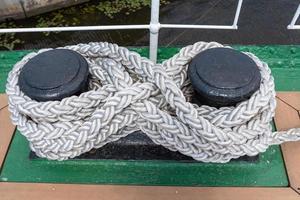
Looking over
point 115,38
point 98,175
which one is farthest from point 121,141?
point 115,38

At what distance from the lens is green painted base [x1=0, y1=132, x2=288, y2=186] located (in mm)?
1148

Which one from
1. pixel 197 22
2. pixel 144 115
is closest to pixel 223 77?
pixel 144 115

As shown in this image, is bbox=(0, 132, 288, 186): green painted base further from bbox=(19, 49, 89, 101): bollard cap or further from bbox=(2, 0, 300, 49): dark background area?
bbox=(2, 0, 300, 49): dark background area

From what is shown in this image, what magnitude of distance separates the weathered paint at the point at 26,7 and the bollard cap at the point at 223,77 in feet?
9.75

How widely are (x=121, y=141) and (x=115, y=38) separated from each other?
7.80ft

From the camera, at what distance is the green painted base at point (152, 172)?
3.77ft

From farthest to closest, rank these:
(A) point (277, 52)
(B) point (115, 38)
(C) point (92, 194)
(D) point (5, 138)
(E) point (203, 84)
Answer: (B) point (115, 38) < (A) point (277, 52) < (D) point (5, 138) < (C) point (92, 194) < (E) point (203, 84)

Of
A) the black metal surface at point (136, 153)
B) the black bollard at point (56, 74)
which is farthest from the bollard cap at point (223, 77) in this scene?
the black metal surface at point (136, 153)

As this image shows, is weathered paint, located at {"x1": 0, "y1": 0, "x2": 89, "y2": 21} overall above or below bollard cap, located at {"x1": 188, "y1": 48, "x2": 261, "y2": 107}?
below

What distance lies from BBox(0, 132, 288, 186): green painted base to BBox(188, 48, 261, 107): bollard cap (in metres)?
0.25

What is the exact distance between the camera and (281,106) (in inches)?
52.6

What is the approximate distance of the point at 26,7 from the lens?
3621mm

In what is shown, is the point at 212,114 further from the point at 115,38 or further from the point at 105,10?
Result: the point at 105,10

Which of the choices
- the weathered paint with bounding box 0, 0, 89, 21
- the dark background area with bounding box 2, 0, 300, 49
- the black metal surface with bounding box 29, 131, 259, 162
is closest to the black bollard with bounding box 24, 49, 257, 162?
the black metal surface with bounding box 29, 131, 259, 162
